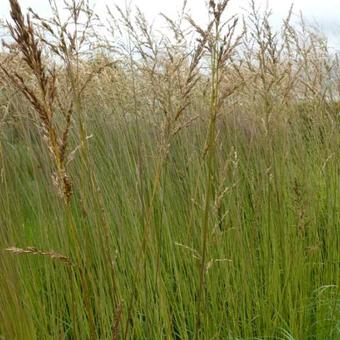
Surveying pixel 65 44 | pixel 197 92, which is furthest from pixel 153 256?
pixel 197 92

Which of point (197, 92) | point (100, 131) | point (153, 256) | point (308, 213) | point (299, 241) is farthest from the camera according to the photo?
point (197, 92)

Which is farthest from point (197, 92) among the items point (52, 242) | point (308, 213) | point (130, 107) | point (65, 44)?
point (65, 44)

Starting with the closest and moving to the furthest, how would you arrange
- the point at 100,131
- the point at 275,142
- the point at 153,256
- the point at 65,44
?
the point at 65,44
the point at 153,256
the point at 275,142
the point at 100,131

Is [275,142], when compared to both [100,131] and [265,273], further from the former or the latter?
[100,131]

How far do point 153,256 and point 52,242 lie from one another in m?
0.56

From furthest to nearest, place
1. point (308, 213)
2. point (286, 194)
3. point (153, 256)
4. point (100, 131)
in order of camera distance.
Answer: point (100, 131)
point (286, 194)
point (308, 213)
point (153, 256)

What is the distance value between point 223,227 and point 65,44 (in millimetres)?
1329

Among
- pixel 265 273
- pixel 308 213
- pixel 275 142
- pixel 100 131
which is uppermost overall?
pixel 100 131

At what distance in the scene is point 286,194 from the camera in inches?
106

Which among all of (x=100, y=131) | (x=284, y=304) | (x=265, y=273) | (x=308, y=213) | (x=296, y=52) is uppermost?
(x=296, y=52)

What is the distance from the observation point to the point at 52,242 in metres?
2.23

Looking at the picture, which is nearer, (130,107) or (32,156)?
(32,156)

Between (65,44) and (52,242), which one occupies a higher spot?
(65,44)

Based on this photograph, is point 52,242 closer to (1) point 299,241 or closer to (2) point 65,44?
(1) point 299,241
